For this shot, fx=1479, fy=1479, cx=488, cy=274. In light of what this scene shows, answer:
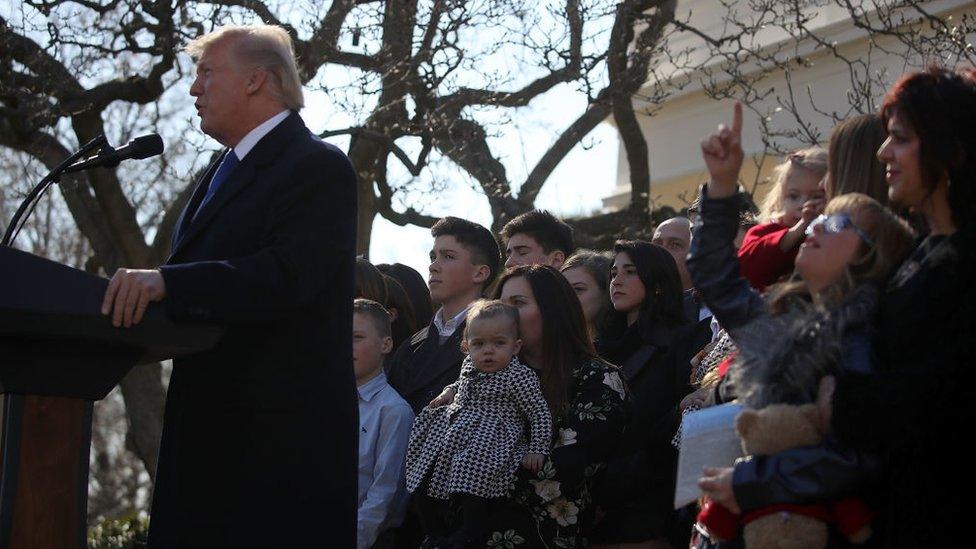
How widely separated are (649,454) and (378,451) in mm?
1049

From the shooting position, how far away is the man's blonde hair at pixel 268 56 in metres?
3.99

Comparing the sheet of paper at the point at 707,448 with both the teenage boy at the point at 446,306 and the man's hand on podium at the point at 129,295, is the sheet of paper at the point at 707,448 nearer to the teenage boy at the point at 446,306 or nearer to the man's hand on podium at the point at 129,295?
the man's hand on podium at the point at 129,295

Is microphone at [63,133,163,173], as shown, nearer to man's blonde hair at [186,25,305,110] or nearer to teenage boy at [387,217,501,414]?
man's blonde hair at [186,25,305,110]

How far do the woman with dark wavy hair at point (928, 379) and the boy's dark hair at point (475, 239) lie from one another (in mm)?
3331

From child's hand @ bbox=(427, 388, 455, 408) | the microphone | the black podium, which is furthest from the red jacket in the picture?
child's hand @ bbox=(427, 388, 455, 408)

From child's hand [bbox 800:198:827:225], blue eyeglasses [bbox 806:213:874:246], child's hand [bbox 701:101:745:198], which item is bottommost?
Result: blue eyeglasses [bbox 806:213:874:246]

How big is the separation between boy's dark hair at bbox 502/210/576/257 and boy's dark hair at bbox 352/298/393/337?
0.94m

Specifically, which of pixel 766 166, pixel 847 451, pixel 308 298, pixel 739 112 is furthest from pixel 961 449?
pixel 766 166

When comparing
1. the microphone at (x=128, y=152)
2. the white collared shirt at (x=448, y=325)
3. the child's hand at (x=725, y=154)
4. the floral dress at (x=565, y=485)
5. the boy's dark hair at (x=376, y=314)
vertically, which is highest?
the microphone at (x=128, y=152)

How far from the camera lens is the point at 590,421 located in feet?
16.6

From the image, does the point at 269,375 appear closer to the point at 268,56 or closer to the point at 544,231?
the point at 268,56

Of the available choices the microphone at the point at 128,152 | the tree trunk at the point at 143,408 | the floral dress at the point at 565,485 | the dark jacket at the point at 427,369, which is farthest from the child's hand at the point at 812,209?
the tree trunk at the point at 143,408

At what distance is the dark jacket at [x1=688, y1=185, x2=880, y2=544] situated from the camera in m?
3.09

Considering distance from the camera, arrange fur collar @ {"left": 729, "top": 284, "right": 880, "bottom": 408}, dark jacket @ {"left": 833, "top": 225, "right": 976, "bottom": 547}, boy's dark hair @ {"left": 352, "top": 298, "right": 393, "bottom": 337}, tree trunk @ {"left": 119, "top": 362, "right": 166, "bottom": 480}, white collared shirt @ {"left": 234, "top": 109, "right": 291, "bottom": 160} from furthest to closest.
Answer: tree trunk @ {"left": 119, "top": 362, "right": 166, "bottom": 480} → boy's dark hair @ {"left": 352, "top": 298, "right": 393, "bottom": 337} → white collared shirt @ {"left": 234, "top": 109, "right": 291, "bottom": 160} → fur collar @ {"left": 729, "top": 284, "right": 880, "bottom": 408} → dark jacket @ {"left": 833, "top": 225, "right": 976, "bottom": 547}
